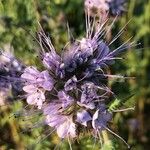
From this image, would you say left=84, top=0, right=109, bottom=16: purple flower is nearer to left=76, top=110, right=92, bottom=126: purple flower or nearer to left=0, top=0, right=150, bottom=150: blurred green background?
left=0, top=0, right=150, bottom=150: blurred green background

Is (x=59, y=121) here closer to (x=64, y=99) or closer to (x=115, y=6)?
(x=64, y=99)

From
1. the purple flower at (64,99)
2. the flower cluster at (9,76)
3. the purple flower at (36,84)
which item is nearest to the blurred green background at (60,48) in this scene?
the flower cluster at (9,76)

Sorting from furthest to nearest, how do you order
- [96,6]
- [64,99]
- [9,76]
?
1. [96,6]
2. [9,76]
3. [64,99]

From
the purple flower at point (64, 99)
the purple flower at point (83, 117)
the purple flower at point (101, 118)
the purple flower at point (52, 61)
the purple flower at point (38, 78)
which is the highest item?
the purple flower at point (52, 61)

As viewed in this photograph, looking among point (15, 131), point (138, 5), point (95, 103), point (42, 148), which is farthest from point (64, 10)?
point (95, 103)

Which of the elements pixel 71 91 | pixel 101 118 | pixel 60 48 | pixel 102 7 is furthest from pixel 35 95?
pixel 102 7

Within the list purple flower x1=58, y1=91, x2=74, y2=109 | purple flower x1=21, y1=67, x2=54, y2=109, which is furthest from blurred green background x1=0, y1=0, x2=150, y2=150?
purple flower x1=58, y1=91, x2=74, y2=109

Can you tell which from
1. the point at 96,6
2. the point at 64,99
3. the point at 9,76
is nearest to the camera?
the point at 64,99

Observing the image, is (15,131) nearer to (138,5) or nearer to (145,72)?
(145,72)

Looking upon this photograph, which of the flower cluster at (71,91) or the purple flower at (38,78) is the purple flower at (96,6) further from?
the purple flower at (38,78)
